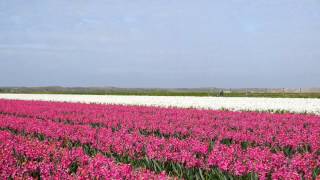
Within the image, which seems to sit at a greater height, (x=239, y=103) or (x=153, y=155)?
(x=239, y=103)

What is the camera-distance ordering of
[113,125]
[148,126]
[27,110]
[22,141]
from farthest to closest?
[27,110]
[113,125]
[148,126]
[22,141]

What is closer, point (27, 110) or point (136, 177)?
point (136, 177)

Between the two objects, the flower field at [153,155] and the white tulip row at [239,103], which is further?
the white tulip row at [239,103]

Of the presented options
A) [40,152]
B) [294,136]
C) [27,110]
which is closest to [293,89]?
[27,110]

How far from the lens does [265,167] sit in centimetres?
672

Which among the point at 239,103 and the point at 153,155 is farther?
the point at 239,103

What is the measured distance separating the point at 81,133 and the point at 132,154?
9.79ft

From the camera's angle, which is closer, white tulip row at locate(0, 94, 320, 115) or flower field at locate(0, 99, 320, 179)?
flower field at locate(0, 99, 320, 179)

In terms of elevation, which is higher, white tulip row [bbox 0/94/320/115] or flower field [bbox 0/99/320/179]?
white tulip row [bbox 0/94/320/115]

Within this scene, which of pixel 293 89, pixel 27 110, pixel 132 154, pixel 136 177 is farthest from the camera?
pixel 293 89

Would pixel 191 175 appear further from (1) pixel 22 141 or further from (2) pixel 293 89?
(2) pixel 293 89

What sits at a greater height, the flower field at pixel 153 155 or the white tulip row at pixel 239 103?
the white tulip row at pixel 239 103

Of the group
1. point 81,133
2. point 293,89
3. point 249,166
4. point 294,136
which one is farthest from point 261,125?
point 293,89

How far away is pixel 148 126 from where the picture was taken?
1391 centimetres
